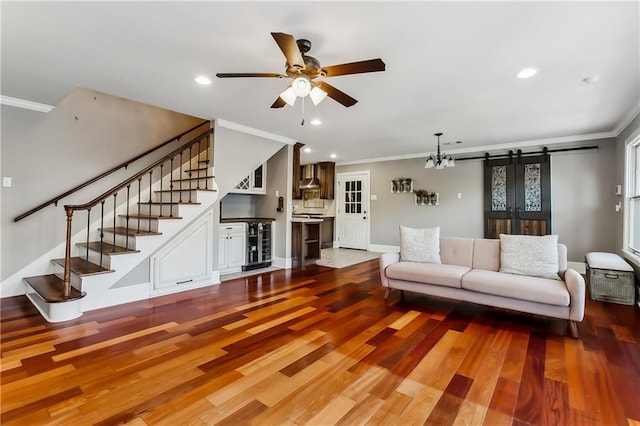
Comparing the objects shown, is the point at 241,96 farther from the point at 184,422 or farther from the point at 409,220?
the point at 409,220

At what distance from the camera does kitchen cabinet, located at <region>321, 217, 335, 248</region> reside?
27.1 ft

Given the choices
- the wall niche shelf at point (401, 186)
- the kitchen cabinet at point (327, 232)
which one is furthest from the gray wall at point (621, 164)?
the kitchen cabinet at point (327, 232)

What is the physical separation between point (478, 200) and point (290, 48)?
5517mm

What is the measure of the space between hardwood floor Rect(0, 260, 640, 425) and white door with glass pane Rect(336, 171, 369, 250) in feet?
14.9

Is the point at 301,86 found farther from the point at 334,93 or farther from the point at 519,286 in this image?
the point at 519,286

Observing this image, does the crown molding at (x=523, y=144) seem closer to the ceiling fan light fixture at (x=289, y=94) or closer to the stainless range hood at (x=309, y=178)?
the stainless range hood at (x=309, y=178)

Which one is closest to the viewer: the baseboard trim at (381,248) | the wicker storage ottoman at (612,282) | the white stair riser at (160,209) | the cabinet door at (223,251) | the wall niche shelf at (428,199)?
the wicker storage ottoman at (612,282)

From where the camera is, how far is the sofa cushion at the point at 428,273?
3224 millimetres

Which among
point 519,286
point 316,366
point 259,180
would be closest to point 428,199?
point 259,180

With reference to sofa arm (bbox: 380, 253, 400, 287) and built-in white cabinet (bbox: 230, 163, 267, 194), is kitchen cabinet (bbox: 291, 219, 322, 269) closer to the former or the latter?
built-in white cabinet (bbox: 230, 163, 267, 194)

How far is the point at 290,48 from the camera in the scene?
1941 millimetres

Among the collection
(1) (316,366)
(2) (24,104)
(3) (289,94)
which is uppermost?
(2) (24,104)

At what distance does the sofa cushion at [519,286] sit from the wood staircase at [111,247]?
3445 millimetres

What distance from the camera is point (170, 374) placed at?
2.02m
